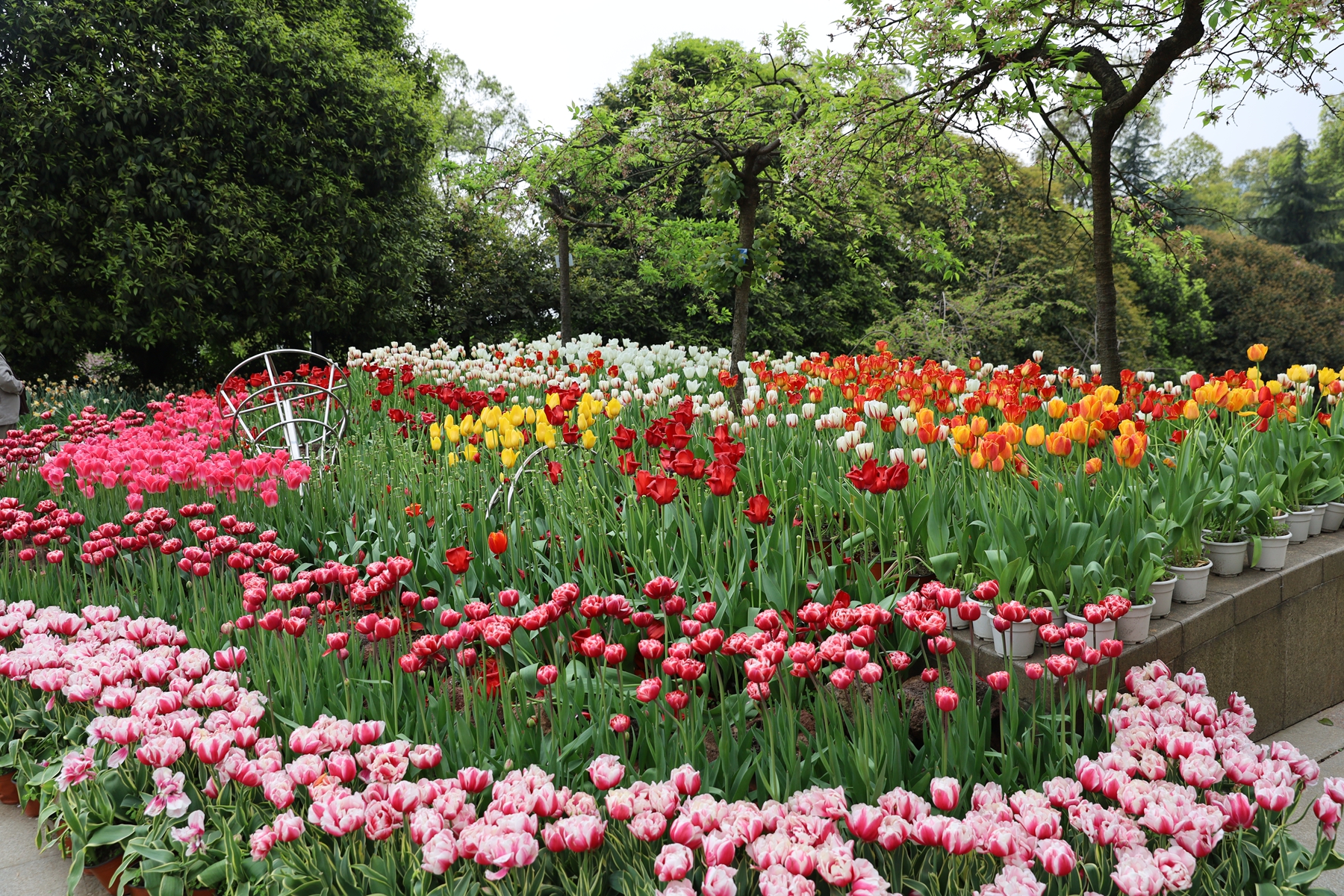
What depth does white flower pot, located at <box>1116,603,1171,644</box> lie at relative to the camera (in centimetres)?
260

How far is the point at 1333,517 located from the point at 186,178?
1070cm

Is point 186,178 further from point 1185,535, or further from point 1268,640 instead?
point 1268,640

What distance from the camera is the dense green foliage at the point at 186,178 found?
925 cm

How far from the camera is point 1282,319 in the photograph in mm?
23078

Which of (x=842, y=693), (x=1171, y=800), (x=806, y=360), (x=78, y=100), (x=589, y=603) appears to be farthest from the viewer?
(x=78, y=100)

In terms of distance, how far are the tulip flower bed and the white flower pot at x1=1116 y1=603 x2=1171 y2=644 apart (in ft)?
0.12

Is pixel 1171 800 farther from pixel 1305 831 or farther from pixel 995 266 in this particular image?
pixel 995 266

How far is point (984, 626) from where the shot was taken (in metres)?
2.71

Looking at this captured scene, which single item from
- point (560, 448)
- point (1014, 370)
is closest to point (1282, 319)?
point (1014, 370)

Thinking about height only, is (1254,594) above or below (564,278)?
below

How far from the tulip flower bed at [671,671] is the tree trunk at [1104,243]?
1.70 m

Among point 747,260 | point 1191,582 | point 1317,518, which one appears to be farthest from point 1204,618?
point 747,260

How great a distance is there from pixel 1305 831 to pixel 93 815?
3.30 metres

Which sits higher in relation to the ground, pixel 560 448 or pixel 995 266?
pixel 995 266
